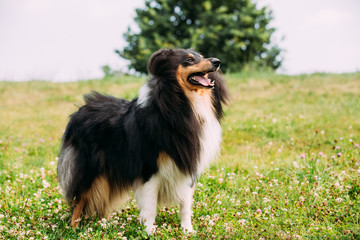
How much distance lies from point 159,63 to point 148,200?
53.6 inches

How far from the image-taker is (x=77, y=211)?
12.3 feet

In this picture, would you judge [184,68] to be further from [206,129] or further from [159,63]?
[206,129]

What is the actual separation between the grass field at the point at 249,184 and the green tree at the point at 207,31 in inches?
382

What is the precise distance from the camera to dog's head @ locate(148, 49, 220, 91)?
3256 mm

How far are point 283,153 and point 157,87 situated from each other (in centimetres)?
→ 313

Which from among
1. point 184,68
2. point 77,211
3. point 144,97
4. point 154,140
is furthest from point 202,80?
point 77,211

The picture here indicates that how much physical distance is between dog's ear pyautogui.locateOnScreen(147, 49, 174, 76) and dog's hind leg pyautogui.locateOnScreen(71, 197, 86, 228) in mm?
1674

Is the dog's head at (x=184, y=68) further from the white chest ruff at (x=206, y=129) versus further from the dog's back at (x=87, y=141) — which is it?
the dog's back at (x=87, y=141)

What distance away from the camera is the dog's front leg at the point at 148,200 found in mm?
3273

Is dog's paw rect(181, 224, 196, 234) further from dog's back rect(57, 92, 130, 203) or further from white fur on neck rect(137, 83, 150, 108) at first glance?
white fur on neck rect(137, 83, 150, 108)

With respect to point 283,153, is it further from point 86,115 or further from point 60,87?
point 60,87

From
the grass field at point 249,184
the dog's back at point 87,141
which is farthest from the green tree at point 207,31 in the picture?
the dog's back at point 87,141

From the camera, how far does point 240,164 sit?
507cm

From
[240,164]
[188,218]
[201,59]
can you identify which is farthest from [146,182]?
[240,164]
